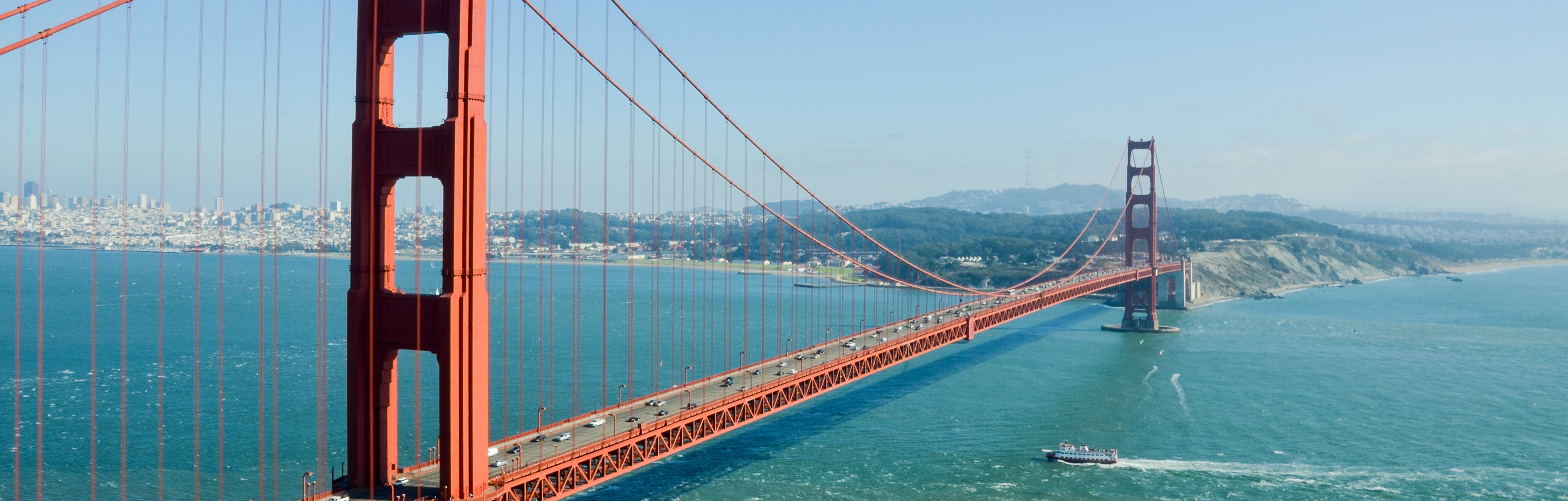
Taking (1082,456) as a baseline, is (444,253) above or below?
above

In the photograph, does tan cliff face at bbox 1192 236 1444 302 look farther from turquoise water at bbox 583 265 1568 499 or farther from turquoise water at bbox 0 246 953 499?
turquoise water at bbox 583 265 1568 499

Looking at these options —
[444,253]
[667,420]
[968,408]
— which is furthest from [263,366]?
[968,408]

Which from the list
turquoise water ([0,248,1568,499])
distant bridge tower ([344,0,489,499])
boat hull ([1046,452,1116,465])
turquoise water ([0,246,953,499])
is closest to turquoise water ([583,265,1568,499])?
turquoise water ([0,248,1568,499])

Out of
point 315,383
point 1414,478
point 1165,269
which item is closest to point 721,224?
point 1165,269

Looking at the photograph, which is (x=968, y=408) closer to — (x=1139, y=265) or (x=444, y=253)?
(x=444, y=253)

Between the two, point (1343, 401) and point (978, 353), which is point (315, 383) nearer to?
point (978, 353)
